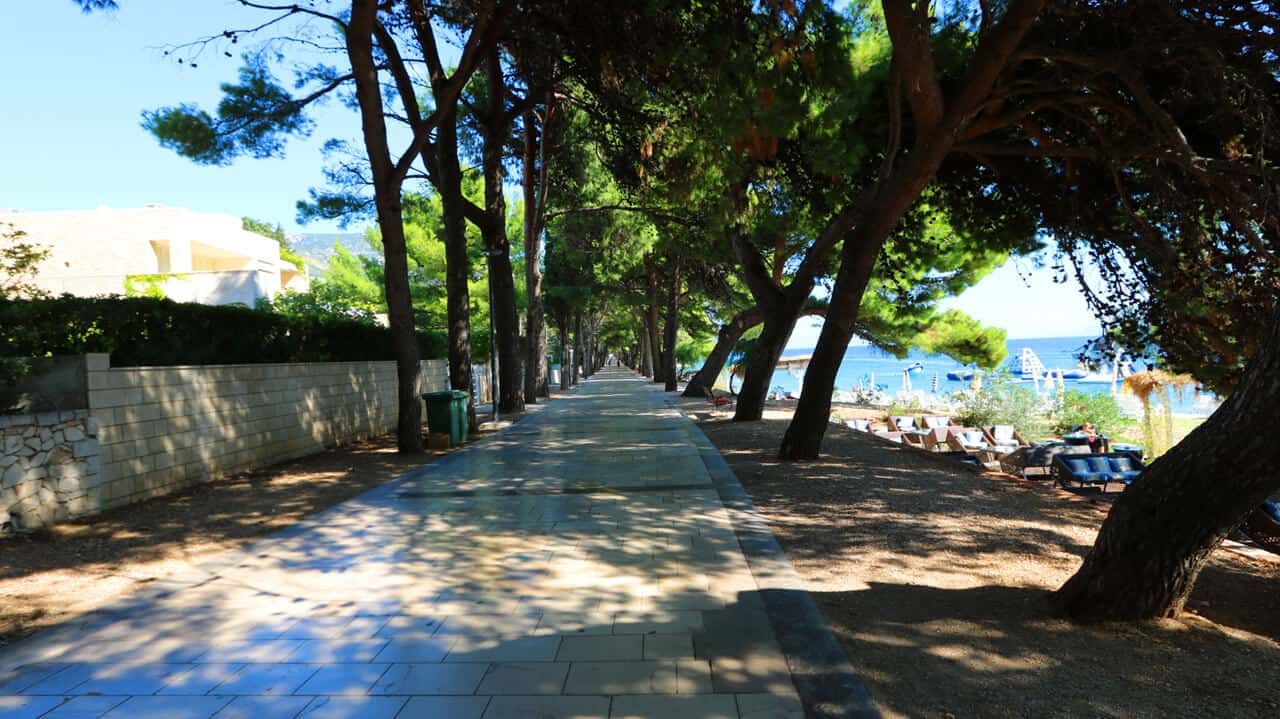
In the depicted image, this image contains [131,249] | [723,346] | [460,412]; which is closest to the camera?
[460,412]

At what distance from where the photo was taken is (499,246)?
16.3m

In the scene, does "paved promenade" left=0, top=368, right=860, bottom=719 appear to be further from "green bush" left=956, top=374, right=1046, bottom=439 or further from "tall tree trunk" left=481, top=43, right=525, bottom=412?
"green bush" left=956, top=374, right=1046, bottom=439

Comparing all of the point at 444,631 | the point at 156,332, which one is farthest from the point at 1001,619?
the point at 156,332

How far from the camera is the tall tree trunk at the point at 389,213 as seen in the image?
34.5ft

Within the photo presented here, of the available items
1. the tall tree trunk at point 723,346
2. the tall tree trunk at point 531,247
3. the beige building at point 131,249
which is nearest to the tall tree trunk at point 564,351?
the tall tree trunk at point 531,247

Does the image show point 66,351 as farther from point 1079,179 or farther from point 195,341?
point 1079,179

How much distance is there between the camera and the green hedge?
6.82 m

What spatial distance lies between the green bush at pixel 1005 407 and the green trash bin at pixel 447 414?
14474 millimetres

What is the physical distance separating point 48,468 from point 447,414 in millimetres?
6174

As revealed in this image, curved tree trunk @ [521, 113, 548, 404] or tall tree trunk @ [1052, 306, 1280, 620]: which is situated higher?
curved tree trunk @ [521, 113, 548, 404]

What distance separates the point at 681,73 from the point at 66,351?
23.7ft

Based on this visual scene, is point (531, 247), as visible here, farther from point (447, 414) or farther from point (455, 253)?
point (447, 414)

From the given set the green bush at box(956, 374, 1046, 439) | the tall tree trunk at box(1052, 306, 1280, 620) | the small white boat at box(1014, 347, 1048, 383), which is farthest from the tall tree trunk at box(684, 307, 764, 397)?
the tall tree trunk at box(1052, 306, 1280, 620)

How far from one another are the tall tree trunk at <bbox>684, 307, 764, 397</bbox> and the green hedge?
11.6 m
